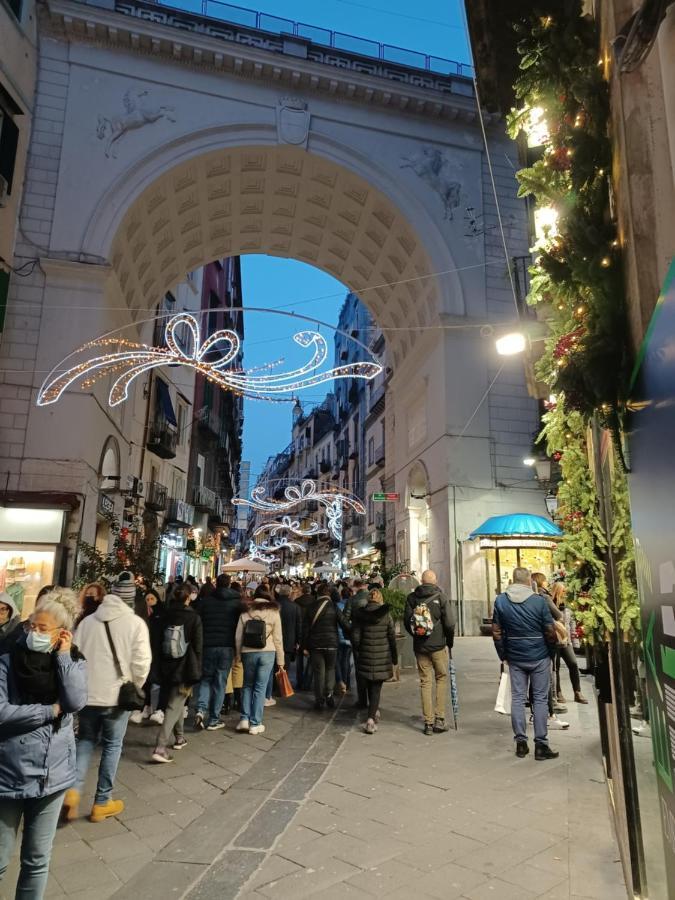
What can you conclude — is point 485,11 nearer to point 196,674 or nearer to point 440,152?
point 196,674

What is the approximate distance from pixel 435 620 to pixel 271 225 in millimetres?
19003

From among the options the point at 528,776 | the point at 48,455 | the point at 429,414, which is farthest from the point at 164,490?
the point at 528,776

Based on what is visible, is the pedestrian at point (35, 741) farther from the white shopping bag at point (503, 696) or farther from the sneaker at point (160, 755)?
the white shopping bag at point (503, 696)

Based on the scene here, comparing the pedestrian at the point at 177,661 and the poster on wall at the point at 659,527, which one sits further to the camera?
the pedestrian at the point at 177,661

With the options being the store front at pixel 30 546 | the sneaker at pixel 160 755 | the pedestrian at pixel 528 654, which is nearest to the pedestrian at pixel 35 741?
the sneaker at pixel 160 755

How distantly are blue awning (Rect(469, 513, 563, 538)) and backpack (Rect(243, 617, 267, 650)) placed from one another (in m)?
10.4

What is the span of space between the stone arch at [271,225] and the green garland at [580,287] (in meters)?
15.2

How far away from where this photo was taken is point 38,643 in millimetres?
2885

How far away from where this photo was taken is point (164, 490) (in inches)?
941

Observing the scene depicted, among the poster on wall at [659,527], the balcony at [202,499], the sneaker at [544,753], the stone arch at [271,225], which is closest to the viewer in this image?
the poster on wall at [659,527]

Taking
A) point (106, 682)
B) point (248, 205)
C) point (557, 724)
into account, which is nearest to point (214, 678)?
point (106, 682)

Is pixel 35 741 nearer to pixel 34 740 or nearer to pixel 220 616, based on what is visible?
pixel 34 740

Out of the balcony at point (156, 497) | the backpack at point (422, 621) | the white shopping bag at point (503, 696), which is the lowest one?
the white shopping bag at point (503, 696)

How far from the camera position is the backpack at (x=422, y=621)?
6973 millimetres
